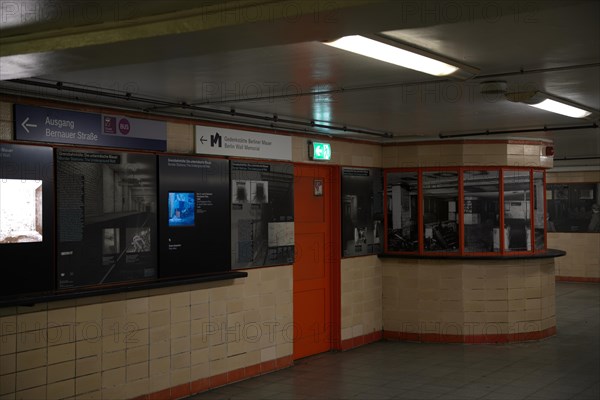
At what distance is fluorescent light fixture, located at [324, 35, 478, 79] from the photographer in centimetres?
448

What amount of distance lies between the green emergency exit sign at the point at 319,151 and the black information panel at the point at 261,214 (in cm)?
46

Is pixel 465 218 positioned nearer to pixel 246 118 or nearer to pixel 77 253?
pixel 246 118

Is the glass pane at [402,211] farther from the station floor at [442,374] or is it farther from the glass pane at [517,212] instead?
the station floor at [442,374]

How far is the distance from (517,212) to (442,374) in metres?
3.42

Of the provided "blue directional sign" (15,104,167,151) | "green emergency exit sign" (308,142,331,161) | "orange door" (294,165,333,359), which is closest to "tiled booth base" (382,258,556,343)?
"orange door" (294,165,333,359)

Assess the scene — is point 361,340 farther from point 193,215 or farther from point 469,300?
point 193,215

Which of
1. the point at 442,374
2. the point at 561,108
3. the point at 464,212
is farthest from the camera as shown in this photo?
the point at 464,212

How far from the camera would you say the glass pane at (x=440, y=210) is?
36.0 feet

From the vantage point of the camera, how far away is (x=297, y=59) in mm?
5129

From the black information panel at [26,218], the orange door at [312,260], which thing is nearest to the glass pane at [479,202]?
the orange door at [312,260]

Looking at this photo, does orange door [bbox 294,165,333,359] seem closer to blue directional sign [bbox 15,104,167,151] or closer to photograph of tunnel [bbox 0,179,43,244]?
blue directional sign [bbox 15,104,167,151]

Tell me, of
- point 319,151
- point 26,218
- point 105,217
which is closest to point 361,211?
point 319,151

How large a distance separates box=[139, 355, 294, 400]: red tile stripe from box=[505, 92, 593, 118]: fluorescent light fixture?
171 inches

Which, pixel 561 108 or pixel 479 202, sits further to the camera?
pixel 479 202
